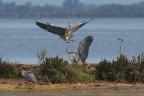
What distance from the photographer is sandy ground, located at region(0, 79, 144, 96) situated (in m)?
19.9

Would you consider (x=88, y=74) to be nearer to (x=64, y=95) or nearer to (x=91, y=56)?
(x=64, y=95)

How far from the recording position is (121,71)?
23109 millimetres

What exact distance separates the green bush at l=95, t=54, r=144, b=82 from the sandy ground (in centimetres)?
47

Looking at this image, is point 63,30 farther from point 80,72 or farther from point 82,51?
point 80,72

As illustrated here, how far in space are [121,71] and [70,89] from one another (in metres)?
2.62

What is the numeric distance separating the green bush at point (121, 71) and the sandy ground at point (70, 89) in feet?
→ 1.53

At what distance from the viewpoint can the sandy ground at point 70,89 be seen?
65.4 ft

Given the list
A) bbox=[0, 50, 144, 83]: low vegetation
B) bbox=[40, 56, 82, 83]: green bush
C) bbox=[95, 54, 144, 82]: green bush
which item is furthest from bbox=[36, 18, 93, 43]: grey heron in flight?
bbox=[95, 54, 144, 82]: green bush

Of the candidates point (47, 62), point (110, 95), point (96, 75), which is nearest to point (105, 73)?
point (96, 75)

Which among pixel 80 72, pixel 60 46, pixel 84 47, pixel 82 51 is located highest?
pixel 60 46

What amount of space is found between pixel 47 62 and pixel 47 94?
342 centimetres

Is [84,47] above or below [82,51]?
above

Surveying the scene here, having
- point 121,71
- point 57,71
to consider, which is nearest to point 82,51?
point 121,71

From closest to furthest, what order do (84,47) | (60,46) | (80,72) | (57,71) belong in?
(57,71) → (80,72) → (84,47) → (60,46)
